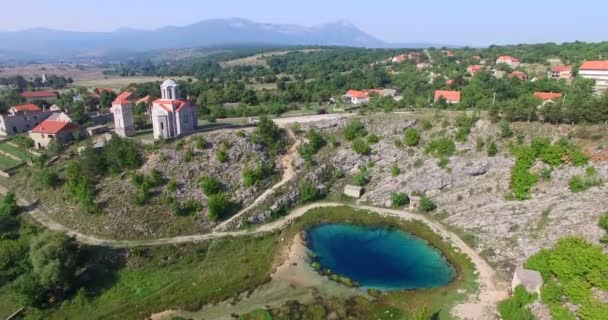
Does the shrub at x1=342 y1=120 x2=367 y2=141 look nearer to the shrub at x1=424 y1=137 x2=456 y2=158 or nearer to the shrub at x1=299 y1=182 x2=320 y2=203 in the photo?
the shrub at x1=424 y1=137 x2=456 y2=158

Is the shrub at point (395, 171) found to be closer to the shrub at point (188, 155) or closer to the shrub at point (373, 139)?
the shrub at point (373, 139)

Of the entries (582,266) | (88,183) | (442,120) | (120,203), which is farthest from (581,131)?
(88,183)

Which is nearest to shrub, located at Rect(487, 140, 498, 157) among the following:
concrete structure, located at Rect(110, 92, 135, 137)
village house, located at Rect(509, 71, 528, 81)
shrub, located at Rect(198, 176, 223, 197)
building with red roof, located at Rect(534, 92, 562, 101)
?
building with red roof, located at Rect(534, 92, 562, 101)

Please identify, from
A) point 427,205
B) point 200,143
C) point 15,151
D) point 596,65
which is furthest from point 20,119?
point 596,65

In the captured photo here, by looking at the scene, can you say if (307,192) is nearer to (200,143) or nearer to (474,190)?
(200,143)

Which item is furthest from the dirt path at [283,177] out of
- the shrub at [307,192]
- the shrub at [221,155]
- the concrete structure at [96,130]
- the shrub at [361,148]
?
the concrete structure at [96,130]

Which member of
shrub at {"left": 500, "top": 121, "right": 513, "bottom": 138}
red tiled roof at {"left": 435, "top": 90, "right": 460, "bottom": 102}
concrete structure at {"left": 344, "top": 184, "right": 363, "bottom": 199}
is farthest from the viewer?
red tiled roof at {"left": 435, "top": 90, "right": 460, "bottom": 102}
